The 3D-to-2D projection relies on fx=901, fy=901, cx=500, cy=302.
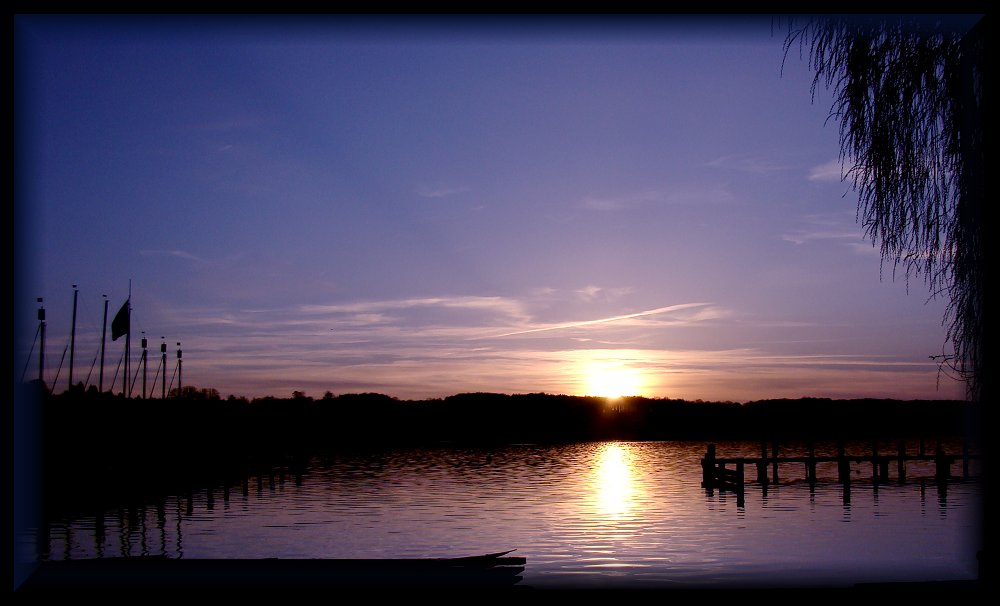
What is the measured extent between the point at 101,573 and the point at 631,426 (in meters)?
188

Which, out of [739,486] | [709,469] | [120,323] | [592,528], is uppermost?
[120,323]

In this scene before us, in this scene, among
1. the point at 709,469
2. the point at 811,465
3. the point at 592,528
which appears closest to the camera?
the point at 592,528

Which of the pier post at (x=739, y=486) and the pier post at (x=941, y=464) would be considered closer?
the pier post at (x=739, y=486)

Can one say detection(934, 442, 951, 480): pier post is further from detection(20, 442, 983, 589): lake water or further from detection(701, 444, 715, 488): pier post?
detection(701, 444, 715, 488): pier post

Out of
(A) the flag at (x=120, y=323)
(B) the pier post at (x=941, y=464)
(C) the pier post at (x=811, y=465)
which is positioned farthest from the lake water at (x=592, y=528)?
(A) the flag at (x=120, y=323)

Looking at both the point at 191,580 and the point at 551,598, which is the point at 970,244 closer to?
the point at 551,598

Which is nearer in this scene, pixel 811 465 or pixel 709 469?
pixel 709 469

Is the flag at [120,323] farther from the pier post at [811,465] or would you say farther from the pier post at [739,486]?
the pier post at [811,465]

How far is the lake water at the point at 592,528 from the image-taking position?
83.5 feet

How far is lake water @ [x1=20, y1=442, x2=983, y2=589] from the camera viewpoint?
25.4 meters

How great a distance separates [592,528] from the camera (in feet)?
117

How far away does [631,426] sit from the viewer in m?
190

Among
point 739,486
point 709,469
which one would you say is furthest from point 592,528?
point 709,469

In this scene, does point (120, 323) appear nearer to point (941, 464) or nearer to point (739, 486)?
point (739, 486)
